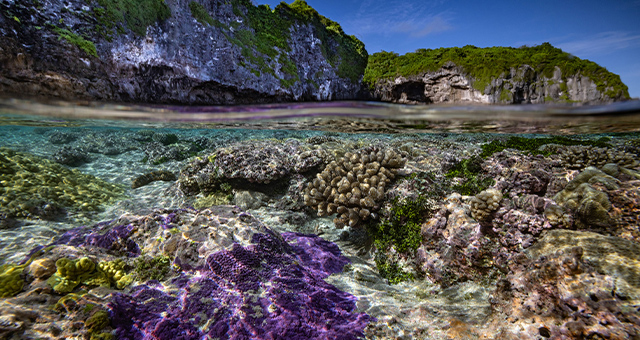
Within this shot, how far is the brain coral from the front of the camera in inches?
210

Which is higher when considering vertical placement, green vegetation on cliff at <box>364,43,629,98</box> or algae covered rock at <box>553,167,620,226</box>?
green vegetation on cliff at <box>364,43,629,98</box>

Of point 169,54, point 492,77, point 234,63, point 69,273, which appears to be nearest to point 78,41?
point 169,54

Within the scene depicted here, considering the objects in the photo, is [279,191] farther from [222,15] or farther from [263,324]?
[222,15]

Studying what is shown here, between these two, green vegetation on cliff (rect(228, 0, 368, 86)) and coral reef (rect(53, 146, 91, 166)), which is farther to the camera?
green vegetation on cliff (rect(228, 0, 368, 86))

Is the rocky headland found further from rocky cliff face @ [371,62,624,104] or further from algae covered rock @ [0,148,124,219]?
algae covered rock @ [0,148,124,219]

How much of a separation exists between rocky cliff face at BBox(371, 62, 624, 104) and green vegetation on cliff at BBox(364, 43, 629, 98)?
0.21 m

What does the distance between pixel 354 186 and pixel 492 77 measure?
1114cm

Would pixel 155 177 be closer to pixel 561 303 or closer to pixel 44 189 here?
pixel 44 189

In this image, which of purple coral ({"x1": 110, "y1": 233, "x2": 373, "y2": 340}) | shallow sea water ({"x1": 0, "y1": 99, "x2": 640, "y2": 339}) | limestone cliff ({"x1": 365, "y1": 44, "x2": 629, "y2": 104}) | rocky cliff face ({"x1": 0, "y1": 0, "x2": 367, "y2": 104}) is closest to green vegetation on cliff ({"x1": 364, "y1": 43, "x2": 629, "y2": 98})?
limestone cliff ({"x1": 365, "y1": 44, "x2": 629, "y2": 104})

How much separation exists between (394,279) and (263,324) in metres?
2.63

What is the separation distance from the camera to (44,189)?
7500mm

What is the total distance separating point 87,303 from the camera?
2.73 meters

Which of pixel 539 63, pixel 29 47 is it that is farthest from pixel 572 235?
pixel 29 47

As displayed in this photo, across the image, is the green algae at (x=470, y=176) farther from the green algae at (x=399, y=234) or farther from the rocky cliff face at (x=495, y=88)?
the rocky cliff face at (x=495, y=88)
